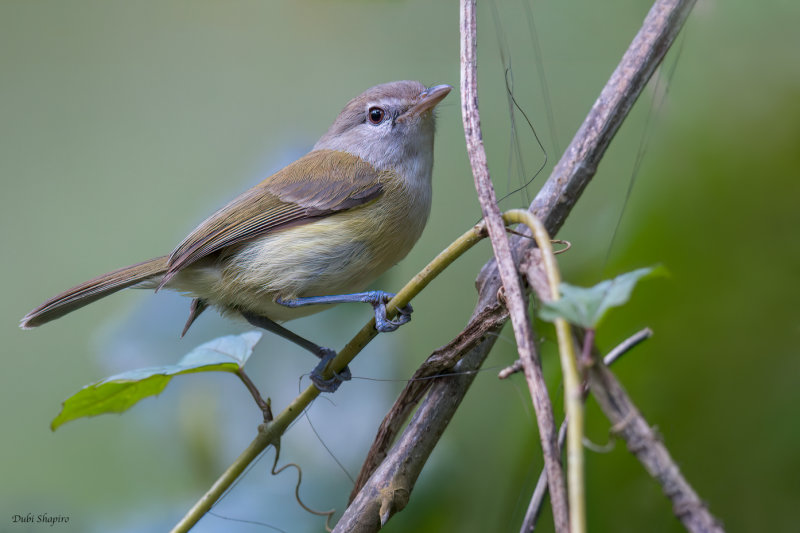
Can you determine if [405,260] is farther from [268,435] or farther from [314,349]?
[268,435]

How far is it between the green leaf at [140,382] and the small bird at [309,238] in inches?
11.9

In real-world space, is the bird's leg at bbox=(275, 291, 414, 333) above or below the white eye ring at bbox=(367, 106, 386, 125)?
below

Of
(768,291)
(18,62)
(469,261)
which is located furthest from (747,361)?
(18,62)

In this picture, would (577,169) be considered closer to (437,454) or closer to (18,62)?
(437,454)

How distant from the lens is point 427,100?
1954 mm

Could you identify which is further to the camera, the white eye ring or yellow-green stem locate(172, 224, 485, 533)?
the white eye ring

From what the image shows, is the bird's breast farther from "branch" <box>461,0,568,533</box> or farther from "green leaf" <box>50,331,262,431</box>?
"branch" <box>461,0,568,533</box>

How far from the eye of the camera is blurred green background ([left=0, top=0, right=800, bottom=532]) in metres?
1.36

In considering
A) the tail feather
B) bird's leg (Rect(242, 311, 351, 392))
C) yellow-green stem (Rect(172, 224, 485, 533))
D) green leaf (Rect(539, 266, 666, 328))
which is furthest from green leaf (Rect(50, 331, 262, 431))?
green leaf (Rect(539, 266, 666, 328))

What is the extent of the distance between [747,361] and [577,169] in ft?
1.94

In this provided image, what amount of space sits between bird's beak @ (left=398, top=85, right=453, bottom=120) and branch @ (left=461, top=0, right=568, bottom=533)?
88cm

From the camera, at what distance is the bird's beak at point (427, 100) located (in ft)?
6.34

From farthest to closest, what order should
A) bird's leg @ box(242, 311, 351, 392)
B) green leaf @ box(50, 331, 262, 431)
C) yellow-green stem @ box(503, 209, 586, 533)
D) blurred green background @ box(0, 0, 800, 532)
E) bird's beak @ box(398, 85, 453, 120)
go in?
bird's beak @ box(398, 85, 453, 120) → bird's leg @ box(242, 311, 351, 392) → blurred green background @ box(0, 0, 800, 532) → green leaf @ box(50, 331, 262, 431) → yellow-green stem @ box(503, 209, 586, 533)

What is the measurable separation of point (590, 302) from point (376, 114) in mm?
1597
